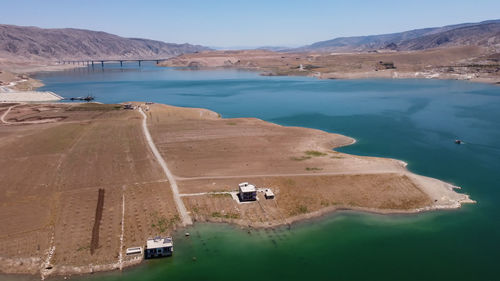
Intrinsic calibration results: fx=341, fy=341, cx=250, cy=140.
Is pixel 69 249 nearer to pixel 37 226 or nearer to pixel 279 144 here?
pixel 37 226

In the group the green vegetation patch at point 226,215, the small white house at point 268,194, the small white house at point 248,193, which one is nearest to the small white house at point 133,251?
the green vegetation patch at point 226,215

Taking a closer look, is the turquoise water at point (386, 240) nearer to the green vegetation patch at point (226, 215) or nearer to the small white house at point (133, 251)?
the green vegetation patch at point (226, 215)

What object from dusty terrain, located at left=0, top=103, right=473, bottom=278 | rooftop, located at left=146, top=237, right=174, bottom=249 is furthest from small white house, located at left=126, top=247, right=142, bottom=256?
rooftop, located at left=146, top=237, right=174, bottom=249

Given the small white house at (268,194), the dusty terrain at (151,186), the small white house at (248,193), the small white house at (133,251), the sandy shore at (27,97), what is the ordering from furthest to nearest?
the sandy shore at (27,97) → the small white house at (268,194) → the small white house at (248,193) → the dusty terrain at (151,186) → the small white house at (133,251)

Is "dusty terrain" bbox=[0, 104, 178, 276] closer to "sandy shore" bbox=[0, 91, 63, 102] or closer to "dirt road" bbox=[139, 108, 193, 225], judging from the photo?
"dirt road" bbox=[139, 108, 193, 225]

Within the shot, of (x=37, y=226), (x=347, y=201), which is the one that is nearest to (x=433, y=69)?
(x=347, y=201)

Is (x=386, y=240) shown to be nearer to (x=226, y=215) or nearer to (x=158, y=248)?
(x=226, y=215)
